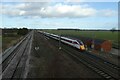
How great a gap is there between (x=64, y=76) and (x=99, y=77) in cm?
408

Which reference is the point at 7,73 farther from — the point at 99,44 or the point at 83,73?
the point at 99,44

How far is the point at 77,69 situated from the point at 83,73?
2.91m

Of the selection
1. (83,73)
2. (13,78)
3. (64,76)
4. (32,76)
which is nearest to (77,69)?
(83,73)

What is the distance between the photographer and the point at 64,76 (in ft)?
83.9

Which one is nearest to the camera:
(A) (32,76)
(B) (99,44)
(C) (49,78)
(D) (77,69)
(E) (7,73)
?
(C) (49,78)

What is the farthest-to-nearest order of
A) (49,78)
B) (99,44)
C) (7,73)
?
(99,44)
(7,73)
(49,78)

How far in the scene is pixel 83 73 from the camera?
27281 mm

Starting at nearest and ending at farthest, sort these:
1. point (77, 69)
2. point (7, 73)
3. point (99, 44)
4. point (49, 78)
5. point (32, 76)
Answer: point (49, 78) → point (32, 76) → point (7, 73) → point (77, 69) → point (99, 44)

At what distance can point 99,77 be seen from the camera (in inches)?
981

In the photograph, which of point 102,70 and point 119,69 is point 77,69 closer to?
point 102,70

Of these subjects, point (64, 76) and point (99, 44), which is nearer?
point (64, 76)

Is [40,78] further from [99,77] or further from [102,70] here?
[102,70]

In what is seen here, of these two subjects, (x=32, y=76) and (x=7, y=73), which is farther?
(x=7, y=73)

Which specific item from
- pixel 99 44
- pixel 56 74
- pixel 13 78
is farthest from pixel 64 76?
pixel 99 44
